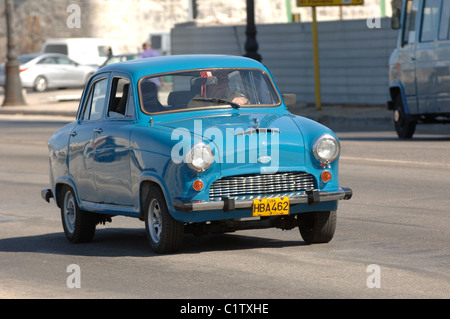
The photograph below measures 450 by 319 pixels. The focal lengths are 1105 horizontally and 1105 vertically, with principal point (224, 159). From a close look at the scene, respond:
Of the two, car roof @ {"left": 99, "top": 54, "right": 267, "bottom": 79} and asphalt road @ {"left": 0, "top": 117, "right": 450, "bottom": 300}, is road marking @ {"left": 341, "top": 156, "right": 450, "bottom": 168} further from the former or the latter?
car roof @ {"left": 99, "top": 54, "right": 267, "bottom": 79}

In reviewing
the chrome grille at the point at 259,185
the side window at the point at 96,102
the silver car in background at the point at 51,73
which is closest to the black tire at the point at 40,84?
the silver car in background at the point at 51,73

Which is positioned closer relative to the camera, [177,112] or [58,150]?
[177,112]

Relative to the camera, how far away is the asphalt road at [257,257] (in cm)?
733

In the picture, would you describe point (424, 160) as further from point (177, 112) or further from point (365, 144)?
point (177, 112)

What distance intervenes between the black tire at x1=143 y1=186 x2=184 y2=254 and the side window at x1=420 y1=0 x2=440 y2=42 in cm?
1149

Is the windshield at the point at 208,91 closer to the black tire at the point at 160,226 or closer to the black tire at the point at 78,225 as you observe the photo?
the black tire at the point at 160,226

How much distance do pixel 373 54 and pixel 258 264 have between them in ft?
67.7

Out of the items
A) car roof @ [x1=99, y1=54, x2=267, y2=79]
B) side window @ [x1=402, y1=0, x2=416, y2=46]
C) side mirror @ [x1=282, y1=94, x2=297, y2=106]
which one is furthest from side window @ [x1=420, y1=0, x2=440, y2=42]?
car roof @ [x1=99, y1=54, x2=267, y2=79]

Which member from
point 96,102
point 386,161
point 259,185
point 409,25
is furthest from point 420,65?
point 259,185

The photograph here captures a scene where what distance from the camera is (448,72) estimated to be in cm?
1880

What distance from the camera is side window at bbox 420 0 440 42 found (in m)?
19.3
